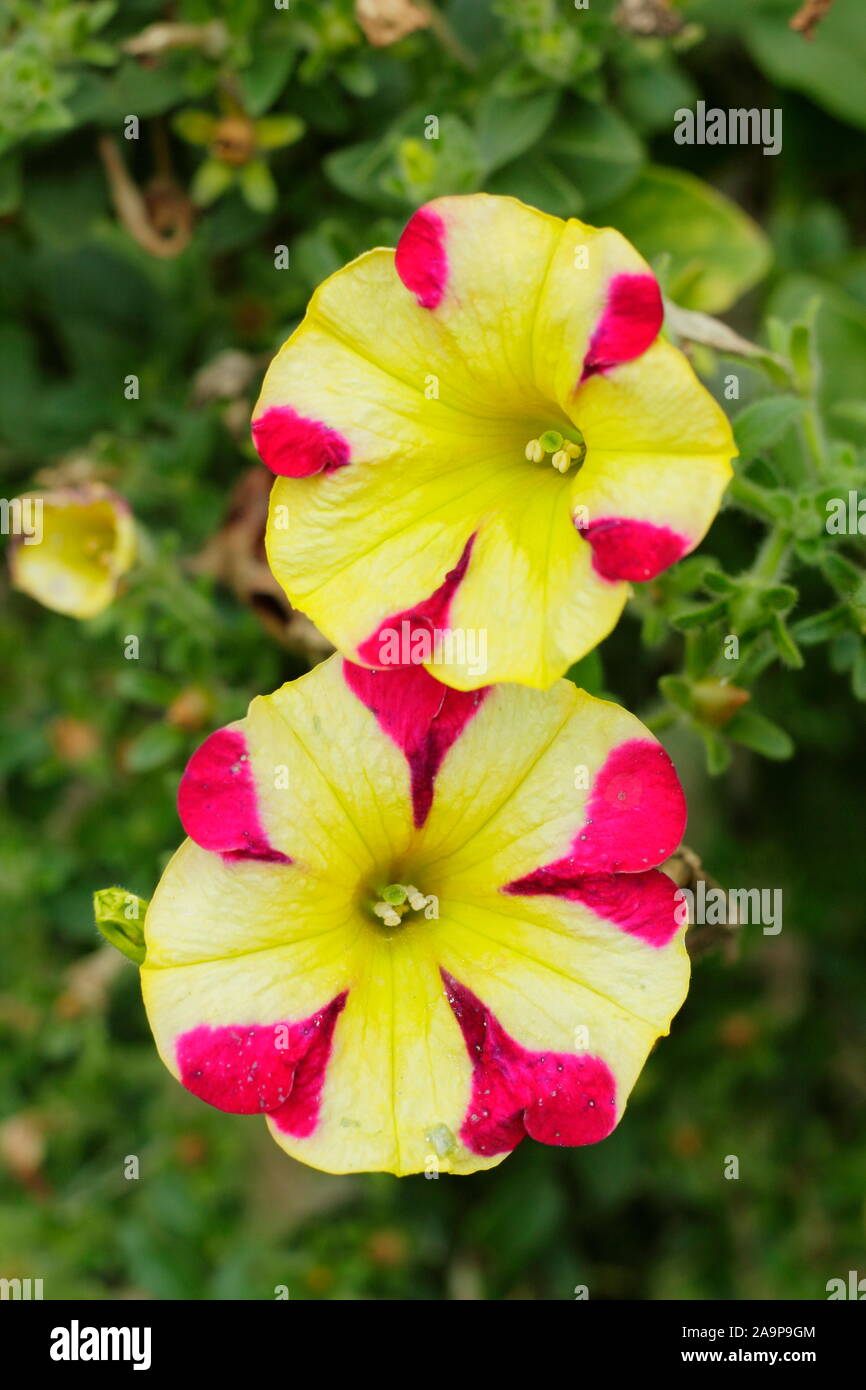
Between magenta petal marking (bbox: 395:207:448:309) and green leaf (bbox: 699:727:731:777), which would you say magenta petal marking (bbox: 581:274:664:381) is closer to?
magenta petal marking (bbox: 395:207:448:309)

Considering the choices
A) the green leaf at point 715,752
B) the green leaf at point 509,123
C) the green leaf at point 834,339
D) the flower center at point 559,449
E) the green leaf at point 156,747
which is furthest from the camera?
the green leaf at point 834,339

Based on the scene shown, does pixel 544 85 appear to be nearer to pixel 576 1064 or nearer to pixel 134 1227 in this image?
pixel 576 1064

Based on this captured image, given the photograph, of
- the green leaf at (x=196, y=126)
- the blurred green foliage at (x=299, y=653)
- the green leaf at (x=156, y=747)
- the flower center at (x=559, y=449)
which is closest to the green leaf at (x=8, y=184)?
the blurred green foliage at (x=299, y=653)

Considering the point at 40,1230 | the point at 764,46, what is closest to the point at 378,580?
the point at 764,46

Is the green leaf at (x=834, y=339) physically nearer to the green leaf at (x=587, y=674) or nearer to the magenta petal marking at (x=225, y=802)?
the green leaf at (x=587, y=674)

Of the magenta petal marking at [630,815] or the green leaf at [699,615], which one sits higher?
the green leaf at [699,615]
